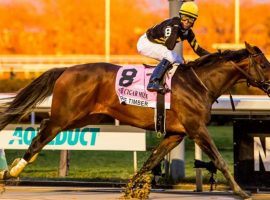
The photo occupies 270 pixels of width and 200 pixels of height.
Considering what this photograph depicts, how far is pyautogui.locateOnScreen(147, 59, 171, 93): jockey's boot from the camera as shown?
10422 mm

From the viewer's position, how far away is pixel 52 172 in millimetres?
13891

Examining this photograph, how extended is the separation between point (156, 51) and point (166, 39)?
0.29 m

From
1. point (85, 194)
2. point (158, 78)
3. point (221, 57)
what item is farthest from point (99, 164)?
point (158, 78)

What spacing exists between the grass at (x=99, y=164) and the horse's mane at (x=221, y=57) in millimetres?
2394

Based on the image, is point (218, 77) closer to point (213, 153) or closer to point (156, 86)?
point (156, 86)

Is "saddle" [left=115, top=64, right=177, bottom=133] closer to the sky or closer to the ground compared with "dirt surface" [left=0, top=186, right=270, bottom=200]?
closer to the sky

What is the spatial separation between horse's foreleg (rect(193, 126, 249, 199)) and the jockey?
26.2 inches

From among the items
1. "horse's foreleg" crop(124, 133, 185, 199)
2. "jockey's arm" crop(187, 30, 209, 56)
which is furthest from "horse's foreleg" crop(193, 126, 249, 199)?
"jockey's arm" crop(187, 30, 209, 56)

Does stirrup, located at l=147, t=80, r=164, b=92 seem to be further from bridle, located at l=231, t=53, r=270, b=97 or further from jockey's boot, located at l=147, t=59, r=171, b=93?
Result: bridle, located at l=231, t=53, r=270, b=97

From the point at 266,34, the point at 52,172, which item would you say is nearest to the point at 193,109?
the point at 52,172

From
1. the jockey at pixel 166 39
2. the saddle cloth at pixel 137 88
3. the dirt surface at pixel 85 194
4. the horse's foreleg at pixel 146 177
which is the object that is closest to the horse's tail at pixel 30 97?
the saddle cloth at pixel 137 88

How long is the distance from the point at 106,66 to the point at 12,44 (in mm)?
45950

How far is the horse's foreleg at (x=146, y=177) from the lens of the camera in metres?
10.6

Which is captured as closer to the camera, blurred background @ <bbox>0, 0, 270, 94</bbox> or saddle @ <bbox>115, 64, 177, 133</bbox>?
saddle @ <bbox>115, 64, 177, 133</bbox>
